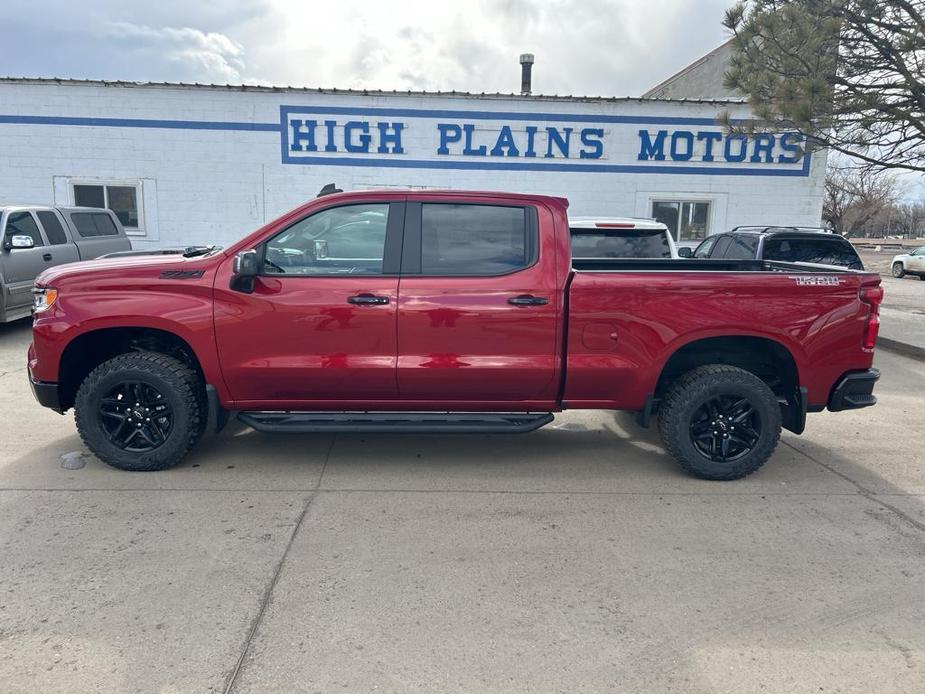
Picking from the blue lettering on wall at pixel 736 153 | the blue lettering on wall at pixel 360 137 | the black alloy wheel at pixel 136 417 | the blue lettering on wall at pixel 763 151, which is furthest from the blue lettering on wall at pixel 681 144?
the black alloy wheel at pixel 136 417

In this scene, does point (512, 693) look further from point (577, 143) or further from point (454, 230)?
point (577, 143)

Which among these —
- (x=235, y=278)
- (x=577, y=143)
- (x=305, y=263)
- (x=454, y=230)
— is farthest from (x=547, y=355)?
(x=577, y=143)

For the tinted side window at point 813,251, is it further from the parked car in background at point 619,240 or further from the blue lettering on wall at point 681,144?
the blue lettering on wall at point 681,144

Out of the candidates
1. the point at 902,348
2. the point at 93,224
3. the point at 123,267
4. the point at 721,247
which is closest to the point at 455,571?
the point at 123,267

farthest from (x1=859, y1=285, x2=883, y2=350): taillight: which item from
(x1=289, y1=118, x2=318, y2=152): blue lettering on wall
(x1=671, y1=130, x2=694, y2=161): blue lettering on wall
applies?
(x1=289, y1=118, x2=318, y2=152): blue lettering on wall

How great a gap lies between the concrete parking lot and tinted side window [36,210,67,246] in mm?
6136

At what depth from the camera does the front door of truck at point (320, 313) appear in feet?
14.6

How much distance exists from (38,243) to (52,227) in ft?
1.51

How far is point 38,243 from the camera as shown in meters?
10.1

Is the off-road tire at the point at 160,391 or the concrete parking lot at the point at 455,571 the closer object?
the concrete parking lot at the point at 455,571

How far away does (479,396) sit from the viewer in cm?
469

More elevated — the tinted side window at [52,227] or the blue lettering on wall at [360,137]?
the blue lettering on wall at [360,137]

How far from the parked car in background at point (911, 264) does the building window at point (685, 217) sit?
761 inches

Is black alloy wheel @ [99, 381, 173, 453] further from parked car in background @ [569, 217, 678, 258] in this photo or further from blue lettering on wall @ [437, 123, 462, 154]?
blue lettering on wall @ [437, 123, 462, 154]
